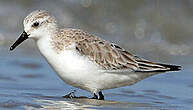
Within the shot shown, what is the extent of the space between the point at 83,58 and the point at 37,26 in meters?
0.79

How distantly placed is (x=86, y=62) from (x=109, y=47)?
578mm

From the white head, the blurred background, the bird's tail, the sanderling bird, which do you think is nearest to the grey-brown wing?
the sanderling bird

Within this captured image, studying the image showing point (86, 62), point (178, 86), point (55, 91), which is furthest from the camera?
point (178, 86)

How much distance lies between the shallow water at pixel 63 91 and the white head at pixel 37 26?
0.89m

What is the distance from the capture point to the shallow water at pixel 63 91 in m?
7.77

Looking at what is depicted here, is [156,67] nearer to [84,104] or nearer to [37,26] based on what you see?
[84,104]

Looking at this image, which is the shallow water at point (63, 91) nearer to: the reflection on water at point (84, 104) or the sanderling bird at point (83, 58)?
the reflection on water at point (84, 104)

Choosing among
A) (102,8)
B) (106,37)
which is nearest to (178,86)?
(106,37)

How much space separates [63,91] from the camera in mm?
9273

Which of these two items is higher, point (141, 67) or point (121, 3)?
point (121, 3)

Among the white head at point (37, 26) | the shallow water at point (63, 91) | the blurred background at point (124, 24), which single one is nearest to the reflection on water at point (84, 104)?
the shallow water at point (63, 91)

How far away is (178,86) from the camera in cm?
988

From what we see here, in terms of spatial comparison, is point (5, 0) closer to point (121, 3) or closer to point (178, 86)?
point (121, 3)

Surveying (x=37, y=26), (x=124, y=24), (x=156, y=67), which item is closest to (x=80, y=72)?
(x=37, y=26)
